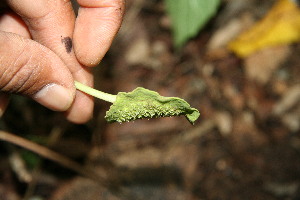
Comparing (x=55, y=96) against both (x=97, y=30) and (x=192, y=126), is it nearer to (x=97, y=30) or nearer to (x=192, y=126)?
(x=97, y=30)

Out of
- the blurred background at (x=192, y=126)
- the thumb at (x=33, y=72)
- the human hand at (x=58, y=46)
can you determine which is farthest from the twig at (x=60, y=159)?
the thumb at (x=33, y=72)

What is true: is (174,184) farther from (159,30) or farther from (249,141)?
(159,30)

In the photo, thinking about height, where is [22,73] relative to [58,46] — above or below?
below

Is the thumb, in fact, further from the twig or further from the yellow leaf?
the yellow leaf

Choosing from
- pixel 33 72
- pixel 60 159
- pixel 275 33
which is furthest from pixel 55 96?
pixel 275 33

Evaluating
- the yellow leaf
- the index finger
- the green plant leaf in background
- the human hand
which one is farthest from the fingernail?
the yellow leaf

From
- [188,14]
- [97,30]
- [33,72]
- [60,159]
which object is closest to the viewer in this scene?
[33,72]
